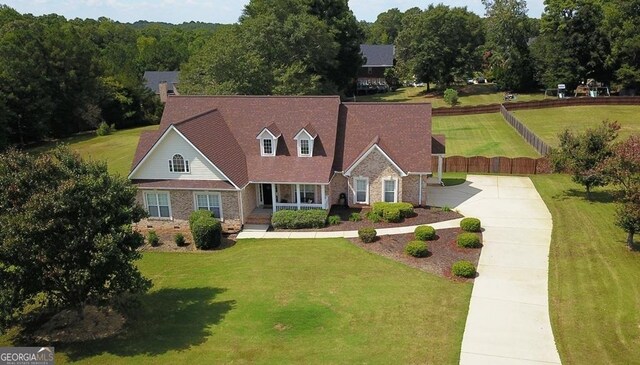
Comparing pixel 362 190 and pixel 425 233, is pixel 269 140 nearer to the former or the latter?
pixel 362 190

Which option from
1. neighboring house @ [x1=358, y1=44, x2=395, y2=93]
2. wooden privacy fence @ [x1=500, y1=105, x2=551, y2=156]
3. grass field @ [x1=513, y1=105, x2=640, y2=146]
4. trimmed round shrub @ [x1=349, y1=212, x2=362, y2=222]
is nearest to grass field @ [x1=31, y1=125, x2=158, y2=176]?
trimmed round shrub @ [x1=349, y1=212, x2=362, y2=222]

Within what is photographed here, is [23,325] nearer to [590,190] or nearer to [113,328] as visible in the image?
[113,328]

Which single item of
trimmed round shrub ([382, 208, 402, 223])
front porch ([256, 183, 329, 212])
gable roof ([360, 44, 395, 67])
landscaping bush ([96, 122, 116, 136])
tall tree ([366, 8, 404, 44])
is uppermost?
tall tree ([366, 8, 404, 44])

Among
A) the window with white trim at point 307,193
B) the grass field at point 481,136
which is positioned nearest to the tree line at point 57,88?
the window with white trim at point 307,193

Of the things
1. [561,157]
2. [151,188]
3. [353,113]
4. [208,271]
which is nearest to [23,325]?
[208,271]

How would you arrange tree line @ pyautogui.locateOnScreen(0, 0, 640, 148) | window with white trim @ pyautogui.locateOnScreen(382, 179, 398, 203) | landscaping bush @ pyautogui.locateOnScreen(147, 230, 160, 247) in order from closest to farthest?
landscaping bush @ pyautogui.locateOnScreen(147, 230, 160, 247), window with white trim @ pyautogui.locateOnScreen(382, 179, 398, 203), tree line @ pyautogui.locateOnScreen(0, 0, 640, 148)

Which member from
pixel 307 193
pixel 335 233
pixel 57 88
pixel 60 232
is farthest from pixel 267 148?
pixel 57 88

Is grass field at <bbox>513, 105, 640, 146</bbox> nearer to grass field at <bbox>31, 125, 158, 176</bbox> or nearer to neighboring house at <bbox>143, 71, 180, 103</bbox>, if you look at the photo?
grass field at <bbox>31, 125, 158, 176</bbox>
